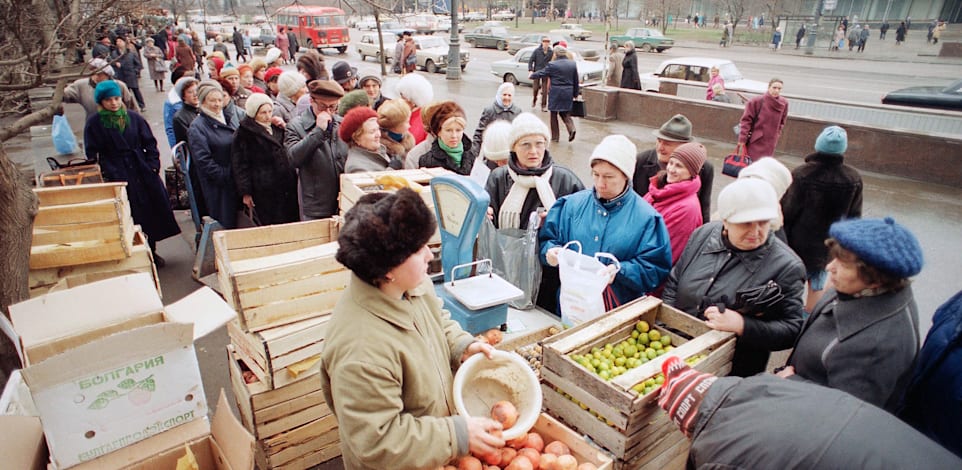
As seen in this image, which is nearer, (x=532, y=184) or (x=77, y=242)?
(x=532, y=184)

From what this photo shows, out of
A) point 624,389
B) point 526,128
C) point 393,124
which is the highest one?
point 526,128

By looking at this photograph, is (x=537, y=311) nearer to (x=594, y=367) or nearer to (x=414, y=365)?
(x=594, y=367)

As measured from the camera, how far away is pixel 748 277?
2.82 m

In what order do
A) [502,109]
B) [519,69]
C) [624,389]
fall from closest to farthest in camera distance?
[624,389], [502,109], [519,69]

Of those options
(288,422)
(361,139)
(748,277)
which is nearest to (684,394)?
(748,277)

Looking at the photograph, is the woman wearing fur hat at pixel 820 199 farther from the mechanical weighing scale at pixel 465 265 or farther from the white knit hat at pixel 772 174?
the mechanical weighing scale at pixel 465 265

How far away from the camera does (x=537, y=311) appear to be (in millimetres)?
3410

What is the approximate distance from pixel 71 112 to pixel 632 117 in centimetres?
1479

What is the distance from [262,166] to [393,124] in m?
1.40

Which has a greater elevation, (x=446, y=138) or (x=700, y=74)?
(x=446, y=138)

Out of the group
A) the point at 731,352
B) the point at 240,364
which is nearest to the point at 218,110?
the point at 240,364

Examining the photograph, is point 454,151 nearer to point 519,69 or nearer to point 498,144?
point 498,144

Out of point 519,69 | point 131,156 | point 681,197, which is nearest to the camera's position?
point 681,197

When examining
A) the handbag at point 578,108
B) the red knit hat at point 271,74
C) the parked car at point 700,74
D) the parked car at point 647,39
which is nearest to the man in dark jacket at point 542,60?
the parked car at point 700,74
